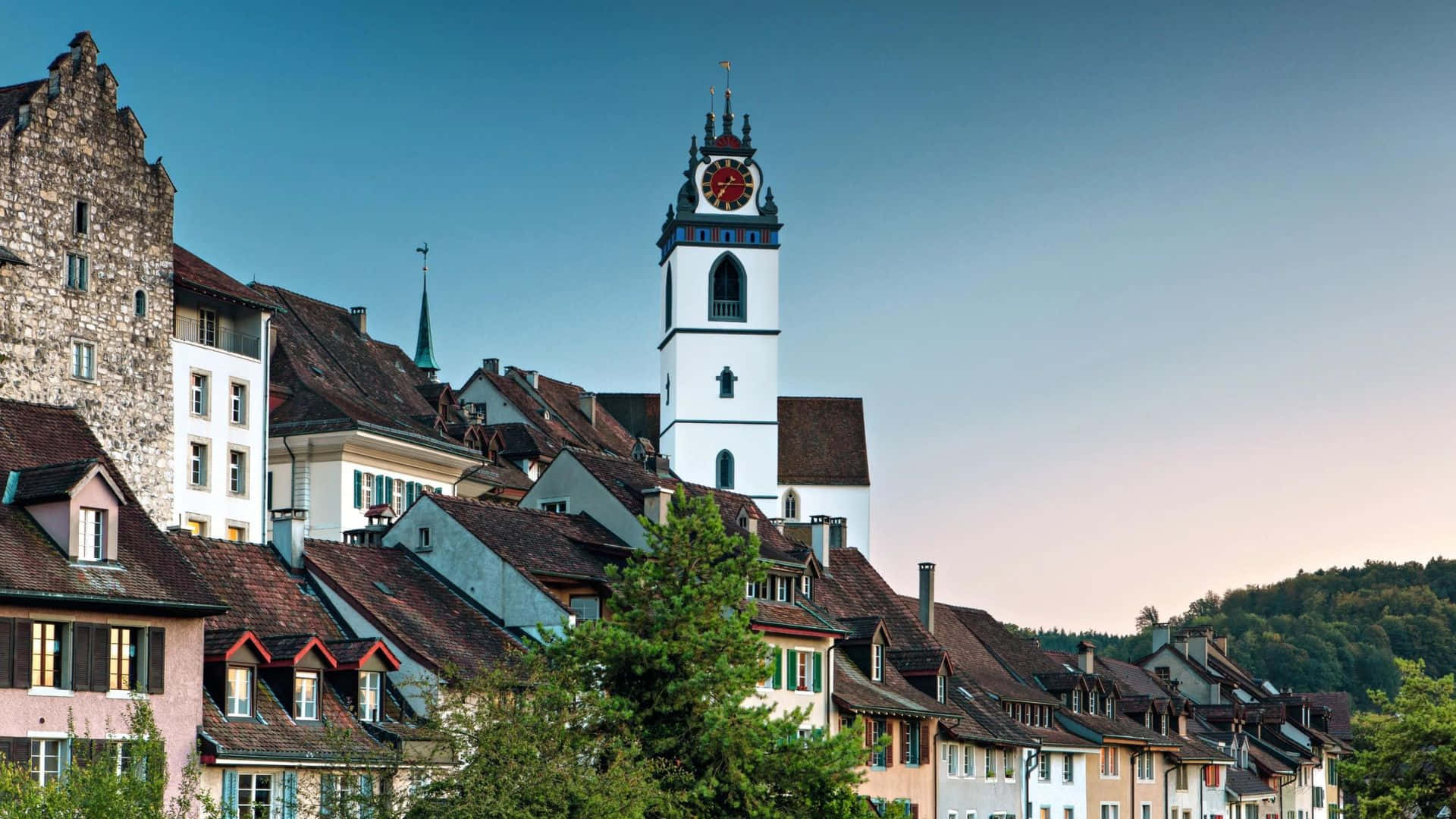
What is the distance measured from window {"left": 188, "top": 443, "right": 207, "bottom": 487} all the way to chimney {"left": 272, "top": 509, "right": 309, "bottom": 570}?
1988cm

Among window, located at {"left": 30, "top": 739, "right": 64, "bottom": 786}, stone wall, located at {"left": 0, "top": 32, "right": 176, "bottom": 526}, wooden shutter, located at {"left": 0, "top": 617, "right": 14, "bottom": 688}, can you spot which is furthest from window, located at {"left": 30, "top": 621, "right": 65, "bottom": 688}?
stone wall, located at {"left": 0, "top": 32, "right": 176, "bottom": 526}

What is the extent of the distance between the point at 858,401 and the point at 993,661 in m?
42.8

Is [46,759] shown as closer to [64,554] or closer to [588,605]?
[64,554]

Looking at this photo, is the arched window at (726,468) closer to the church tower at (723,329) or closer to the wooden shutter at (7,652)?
the church tower at (723,329)

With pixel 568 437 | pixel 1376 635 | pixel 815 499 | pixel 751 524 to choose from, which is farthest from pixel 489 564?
pixel 1376 635

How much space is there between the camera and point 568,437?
104062 mm

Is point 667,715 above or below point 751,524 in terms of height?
below

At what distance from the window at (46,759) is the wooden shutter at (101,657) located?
134 cm

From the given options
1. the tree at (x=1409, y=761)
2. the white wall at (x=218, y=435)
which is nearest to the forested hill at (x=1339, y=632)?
the tree at (x=1409, y=761)

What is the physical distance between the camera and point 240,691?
46.5 m

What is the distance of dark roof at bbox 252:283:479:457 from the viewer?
7688cm

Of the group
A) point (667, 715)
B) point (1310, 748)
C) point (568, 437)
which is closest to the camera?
point (667, 715)

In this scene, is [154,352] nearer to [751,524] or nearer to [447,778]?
[751,524]

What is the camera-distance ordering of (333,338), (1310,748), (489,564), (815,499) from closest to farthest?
(489,564)
(333,338)
(1310,748)
(815,499)
